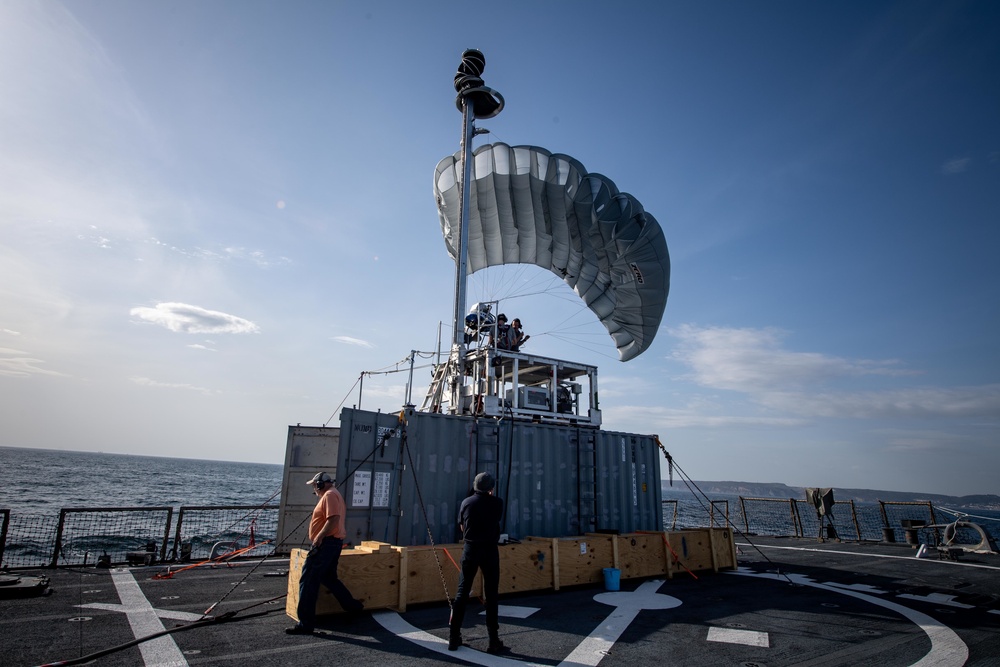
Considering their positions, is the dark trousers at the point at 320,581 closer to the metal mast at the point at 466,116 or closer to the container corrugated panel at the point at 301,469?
the container corrugated panel at the point at 301,469

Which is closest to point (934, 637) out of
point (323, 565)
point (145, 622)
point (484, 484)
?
point (484, 484)

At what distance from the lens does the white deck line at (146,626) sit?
579cm

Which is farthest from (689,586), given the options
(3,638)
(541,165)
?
(541,165)

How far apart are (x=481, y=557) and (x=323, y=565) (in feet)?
7.83

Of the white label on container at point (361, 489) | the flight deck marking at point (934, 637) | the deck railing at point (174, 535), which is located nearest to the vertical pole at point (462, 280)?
the white label on container at point (361, 489)

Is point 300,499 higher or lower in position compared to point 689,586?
higher

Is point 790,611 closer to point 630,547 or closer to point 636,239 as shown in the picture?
point 630,547

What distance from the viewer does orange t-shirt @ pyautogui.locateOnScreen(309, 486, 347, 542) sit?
755cm

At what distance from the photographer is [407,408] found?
11.0 metres

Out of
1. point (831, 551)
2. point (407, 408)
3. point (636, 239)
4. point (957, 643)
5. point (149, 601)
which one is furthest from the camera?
point (831, 551)

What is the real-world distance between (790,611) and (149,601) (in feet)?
34.9

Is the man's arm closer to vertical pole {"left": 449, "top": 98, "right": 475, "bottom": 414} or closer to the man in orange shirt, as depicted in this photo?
the man in orange shirt

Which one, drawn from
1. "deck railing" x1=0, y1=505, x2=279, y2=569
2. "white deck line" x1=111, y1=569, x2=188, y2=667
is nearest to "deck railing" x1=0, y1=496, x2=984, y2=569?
"deck railing" x1=0, y1=505, x2=279, y2=569

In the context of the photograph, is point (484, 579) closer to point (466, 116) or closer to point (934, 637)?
point (934, 637)
